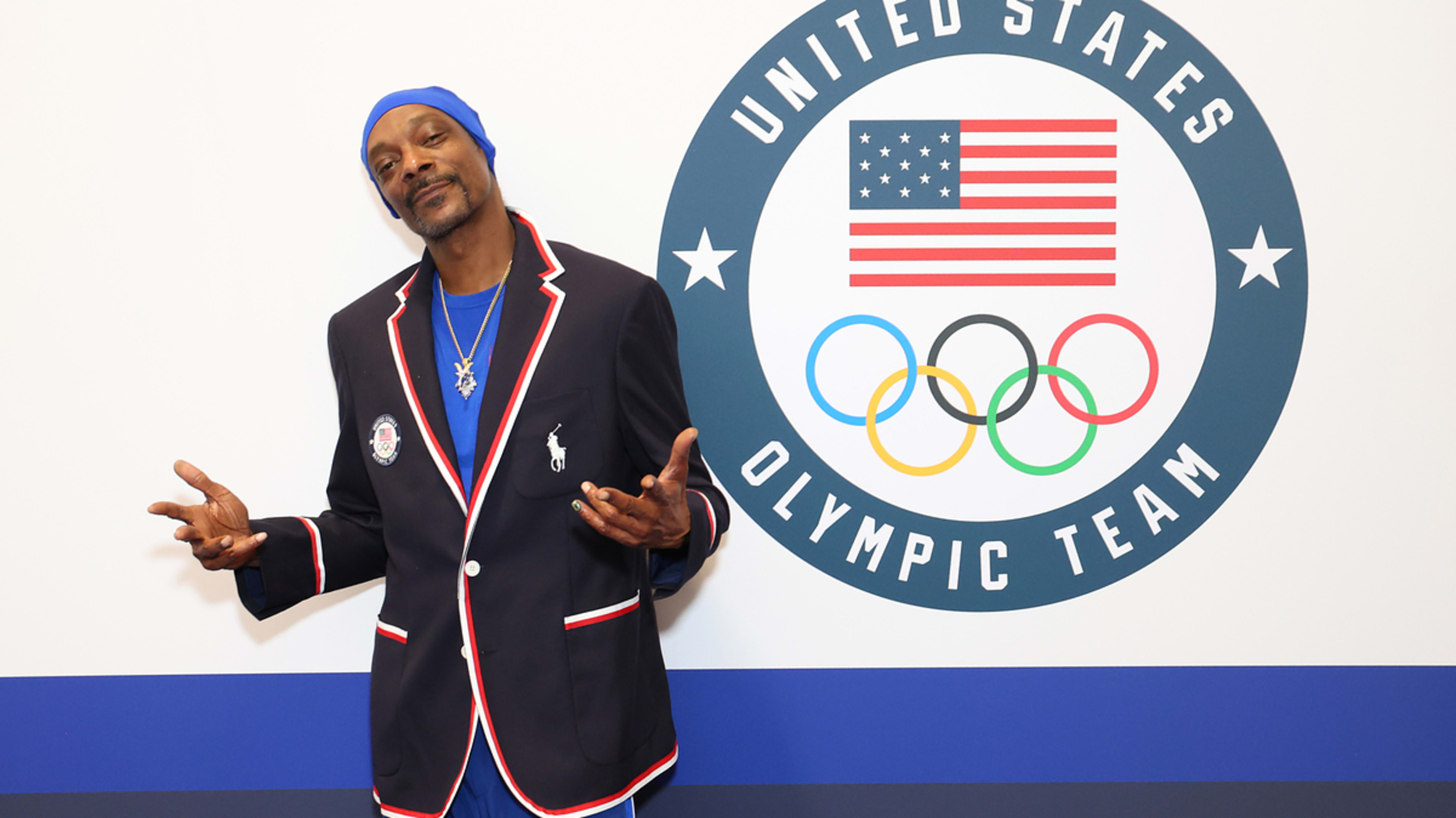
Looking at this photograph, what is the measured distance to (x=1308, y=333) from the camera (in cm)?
207

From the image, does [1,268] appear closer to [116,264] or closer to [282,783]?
[116,264]

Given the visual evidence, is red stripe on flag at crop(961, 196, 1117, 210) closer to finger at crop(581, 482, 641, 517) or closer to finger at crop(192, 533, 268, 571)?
finger at crop(581, 482, 641, 517)

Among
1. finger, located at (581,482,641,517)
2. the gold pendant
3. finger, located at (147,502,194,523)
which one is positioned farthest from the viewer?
the gold pendant

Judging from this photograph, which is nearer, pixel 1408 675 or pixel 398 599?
pixel 398 599

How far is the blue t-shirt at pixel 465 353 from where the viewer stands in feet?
5.13

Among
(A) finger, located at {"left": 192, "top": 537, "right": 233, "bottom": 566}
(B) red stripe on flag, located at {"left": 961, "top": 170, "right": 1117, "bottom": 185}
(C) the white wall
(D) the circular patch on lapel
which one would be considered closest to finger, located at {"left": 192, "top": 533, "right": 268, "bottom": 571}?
(A) finger, located at {"left": 192, "top": 537, "right": 233, "bottom": 566}

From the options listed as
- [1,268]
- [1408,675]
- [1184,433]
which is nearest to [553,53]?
[1,268]

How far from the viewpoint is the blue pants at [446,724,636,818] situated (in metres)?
1.54

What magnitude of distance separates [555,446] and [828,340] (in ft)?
2.45

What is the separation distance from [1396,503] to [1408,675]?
0.38 m

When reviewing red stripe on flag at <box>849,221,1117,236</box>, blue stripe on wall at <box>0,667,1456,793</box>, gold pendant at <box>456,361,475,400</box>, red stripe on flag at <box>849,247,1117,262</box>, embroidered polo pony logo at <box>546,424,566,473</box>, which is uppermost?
red stripe on flag at <box>849,221,1117,236</box>

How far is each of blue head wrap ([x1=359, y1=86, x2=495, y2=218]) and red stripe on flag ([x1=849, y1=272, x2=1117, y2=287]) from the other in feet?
2.66

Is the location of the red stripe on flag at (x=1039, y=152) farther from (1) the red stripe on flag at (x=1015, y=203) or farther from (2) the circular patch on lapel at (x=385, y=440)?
(2) the circular patch on lapel at (x=385, y=440)

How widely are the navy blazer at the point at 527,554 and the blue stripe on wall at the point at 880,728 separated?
48 centimetres
